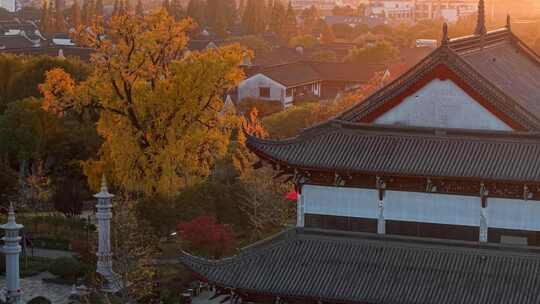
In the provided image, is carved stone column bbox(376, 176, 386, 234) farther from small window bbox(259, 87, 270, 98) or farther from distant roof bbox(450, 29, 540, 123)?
small window bbox(259, 87, 270, 98)

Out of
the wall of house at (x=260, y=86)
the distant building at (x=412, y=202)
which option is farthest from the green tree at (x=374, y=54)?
the distant building at (x=412, y=202)

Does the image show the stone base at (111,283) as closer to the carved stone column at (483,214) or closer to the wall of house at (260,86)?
the carved stone column at (483,214)

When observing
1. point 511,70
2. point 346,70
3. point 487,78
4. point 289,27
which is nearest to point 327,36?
point 289,27

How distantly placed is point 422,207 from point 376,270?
189 cm

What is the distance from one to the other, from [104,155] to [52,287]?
10.4 m

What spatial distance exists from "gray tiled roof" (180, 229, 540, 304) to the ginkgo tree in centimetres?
2541

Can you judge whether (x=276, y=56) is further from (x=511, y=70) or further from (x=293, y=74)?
(x=511, y=70)

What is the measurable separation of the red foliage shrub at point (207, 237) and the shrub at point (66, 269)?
16.6 feet

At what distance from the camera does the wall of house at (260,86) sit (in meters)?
95.6

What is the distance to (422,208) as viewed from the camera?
25.4 meters

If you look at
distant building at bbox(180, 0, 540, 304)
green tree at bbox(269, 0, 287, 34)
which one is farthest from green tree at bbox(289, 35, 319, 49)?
distant building at bbox(180, 0, 540, 304)

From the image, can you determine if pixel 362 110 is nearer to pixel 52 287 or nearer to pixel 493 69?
pixel 493 69

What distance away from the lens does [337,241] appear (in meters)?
25.9

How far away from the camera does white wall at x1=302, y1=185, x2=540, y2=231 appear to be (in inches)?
969
